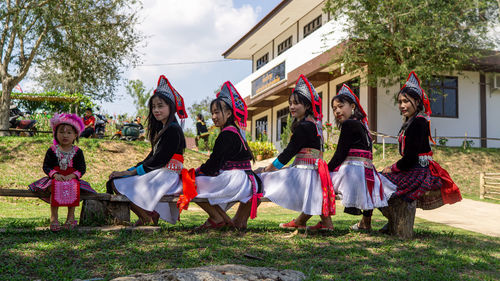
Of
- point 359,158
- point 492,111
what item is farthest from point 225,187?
point 492,111

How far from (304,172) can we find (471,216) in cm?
627

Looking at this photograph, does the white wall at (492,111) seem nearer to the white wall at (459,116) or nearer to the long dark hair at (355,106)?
the white wall at (459,116)

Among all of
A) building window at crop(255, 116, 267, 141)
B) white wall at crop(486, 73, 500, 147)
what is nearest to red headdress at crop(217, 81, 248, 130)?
white wall at crop(486, 73, 500, 147)

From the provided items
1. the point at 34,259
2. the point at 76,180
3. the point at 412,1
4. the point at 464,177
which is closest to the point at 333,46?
the point at 412,1

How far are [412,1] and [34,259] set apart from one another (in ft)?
46.2

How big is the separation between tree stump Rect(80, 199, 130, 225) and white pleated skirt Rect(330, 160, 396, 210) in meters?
2.36

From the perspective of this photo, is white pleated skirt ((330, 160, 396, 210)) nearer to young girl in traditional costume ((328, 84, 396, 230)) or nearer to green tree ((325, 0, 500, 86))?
young girl in traditional costume ((328, 84, 396, 230))

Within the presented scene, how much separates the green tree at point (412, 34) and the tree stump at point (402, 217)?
1041cm

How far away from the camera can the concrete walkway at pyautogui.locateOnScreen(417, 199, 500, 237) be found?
26.5 feet

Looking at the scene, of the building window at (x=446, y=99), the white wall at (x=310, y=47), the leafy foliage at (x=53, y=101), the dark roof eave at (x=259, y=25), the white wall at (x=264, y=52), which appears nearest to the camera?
the white wall at (x=310, y=47)

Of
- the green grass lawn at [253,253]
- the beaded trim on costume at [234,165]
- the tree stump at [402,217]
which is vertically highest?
the beaded trim on costume at [234,165]

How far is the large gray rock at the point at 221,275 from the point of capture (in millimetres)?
3004

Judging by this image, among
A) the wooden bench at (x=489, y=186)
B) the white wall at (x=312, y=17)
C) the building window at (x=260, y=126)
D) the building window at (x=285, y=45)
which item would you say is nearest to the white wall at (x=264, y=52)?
the building window at (x=285, y=45)

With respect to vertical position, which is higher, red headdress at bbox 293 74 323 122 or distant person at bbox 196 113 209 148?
distant person at bbox 196 113 209 148
